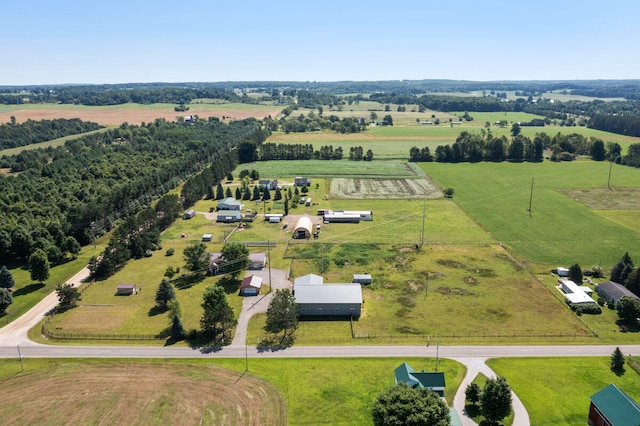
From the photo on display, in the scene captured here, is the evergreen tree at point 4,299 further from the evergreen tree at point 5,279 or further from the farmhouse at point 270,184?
the farmhouse at point 270,184

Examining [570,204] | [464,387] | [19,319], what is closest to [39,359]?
[19,319]

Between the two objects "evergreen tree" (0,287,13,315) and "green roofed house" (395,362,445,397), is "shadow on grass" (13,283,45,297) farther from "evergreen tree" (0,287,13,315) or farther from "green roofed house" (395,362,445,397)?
"green roofed house" (395,362,445,397)

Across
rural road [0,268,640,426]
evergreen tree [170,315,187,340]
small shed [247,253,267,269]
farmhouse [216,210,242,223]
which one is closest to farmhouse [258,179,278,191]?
farmhouse [216,210,242,223]

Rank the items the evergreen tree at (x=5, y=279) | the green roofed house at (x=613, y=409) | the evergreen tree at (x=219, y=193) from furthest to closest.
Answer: the evergreen tree at (x=219, y=193)
the evergreen tree at (x=5, y=279)
the green roofed house at (x=613, y=409)

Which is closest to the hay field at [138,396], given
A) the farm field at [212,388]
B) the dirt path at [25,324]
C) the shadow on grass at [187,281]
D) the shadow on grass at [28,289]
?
the farm field at [212,388]

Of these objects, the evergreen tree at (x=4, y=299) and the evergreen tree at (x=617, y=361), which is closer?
the evergreen tree at (x=617, y=361)

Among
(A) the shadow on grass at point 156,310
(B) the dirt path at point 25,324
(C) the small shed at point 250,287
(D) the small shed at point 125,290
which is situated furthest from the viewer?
(D) the small shed at point 125,290

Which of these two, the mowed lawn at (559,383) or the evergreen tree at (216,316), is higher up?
the evergreen tree at (216,316)

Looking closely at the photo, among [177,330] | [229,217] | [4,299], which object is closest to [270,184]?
[229,217]

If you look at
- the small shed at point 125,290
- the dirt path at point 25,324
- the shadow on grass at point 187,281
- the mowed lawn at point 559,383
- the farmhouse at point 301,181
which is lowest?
the mowed lawn at point 559,383
